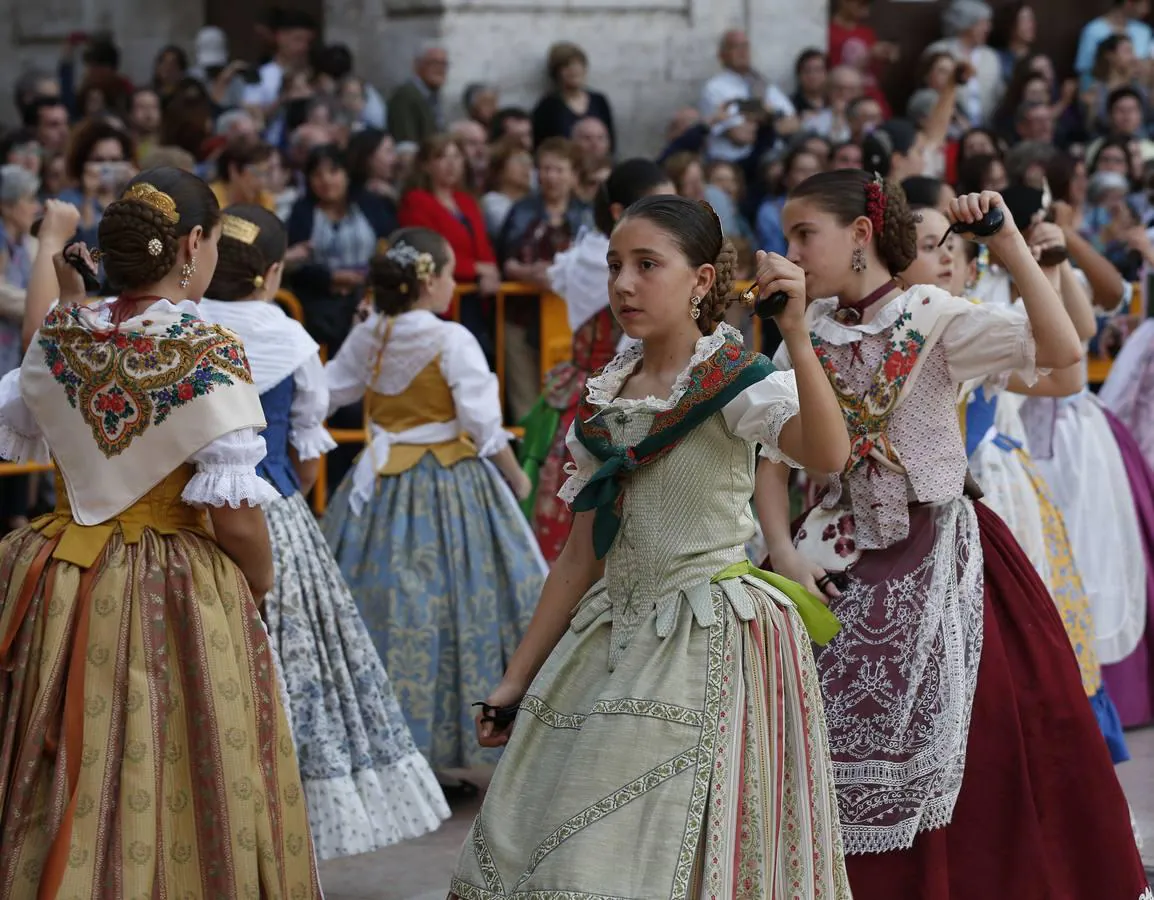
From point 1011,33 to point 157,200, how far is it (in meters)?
11.8

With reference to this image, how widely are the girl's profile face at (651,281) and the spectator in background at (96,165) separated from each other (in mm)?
6490

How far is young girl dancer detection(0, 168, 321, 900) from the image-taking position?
4.10m

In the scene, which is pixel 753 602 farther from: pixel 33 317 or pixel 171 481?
pixel 33 317

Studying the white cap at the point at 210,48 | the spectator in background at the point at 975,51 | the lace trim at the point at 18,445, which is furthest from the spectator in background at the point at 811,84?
the lace trim at the point at 18,445

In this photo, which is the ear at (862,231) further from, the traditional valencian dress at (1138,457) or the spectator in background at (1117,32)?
the spectator in background at (1117,32)

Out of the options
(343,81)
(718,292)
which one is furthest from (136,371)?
(343,81)

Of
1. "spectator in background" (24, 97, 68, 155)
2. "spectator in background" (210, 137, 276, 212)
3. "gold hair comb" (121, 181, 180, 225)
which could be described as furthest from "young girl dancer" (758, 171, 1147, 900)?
"spectator in background" (24, 97, 68, 155)

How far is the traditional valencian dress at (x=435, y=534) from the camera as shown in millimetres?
6570

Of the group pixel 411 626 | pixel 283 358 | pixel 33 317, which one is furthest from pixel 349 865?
pixel 33 317

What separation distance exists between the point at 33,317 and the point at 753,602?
82.3 inches

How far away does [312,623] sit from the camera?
5652 millimetres

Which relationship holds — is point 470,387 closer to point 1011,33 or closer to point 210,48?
point 210,48

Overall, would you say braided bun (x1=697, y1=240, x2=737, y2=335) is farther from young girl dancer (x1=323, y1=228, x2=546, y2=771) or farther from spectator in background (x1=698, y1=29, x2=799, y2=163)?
spectator in background (x1=698, y1=29, x2=799, y2=163)

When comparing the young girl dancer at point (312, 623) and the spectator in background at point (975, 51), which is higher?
the spectator in background at point (975, 51)
